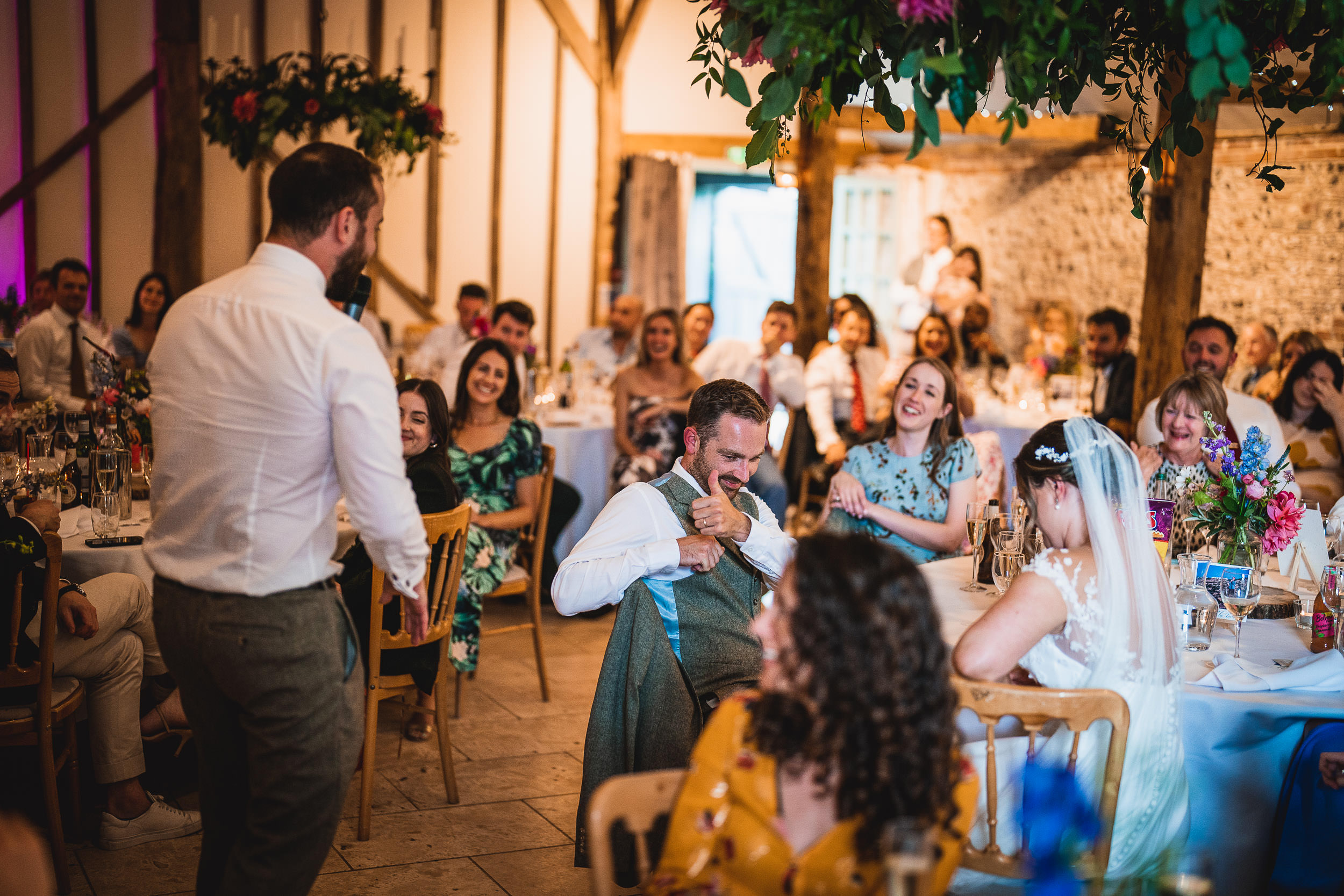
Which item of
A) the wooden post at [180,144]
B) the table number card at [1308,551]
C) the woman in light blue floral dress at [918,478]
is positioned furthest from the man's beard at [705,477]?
the wooden post at [180,144]

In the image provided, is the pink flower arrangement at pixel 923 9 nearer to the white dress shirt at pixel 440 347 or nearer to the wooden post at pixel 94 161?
the white dress shirt at pixel 440 347

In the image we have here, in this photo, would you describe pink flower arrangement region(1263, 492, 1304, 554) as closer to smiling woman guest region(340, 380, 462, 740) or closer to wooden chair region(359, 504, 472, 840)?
wooden chair region(359, 504, 472, 840)

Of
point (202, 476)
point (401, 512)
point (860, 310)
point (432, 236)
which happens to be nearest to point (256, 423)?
point (202, 476)

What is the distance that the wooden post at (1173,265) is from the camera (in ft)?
18.2

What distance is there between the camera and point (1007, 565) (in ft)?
8.74

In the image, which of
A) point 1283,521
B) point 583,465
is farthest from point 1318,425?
point 583,465

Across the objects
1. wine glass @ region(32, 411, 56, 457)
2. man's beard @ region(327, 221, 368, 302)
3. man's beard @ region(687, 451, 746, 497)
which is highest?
man's beard @ region(327, 221, 368, 302)

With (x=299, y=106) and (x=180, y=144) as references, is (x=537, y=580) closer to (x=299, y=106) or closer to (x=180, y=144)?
(x=299, y=106)

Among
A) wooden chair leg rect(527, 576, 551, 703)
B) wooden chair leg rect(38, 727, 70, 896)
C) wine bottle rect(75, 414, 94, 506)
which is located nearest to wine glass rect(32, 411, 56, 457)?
wine bottle rect(75, 414, 94, 506)

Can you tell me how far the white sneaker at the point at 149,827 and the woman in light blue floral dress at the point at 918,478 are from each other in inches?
83.3

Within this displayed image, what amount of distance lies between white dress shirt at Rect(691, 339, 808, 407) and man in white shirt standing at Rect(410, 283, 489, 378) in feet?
4.45

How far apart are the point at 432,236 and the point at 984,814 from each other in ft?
26.6

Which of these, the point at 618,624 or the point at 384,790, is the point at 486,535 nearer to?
the point at 384,790

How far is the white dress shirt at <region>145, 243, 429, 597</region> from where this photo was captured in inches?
69.6
